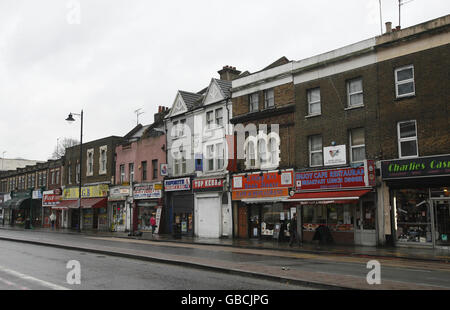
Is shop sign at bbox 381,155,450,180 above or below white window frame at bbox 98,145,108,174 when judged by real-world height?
below

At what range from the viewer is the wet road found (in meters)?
10.4

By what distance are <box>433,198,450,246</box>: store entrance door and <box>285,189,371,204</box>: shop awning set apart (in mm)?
3372

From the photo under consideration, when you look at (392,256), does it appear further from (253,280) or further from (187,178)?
(187,178)

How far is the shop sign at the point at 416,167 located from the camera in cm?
2045

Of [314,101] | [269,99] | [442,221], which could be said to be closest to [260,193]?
[269,99]

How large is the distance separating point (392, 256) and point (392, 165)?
5.62m

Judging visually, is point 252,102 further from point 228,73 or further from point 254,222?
point 254,222

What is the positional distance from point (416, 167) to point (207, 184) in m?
15.6

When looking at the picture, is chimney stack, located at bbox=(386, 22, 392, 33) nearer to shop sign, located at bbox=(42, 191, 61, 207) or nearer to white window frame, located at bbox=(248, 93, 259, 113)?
white window frame, located at bbox=(248, 93, 259, 113)

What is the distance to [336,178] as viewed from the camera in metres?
24.7

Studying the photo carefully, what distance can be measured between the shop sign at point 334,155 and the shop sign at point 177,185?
12.6 m

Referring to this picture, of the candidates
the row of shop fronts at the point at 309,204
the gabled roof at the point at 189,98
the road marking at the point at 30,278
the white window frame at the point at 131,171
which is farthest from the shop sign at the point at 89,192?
the road marking at the point at 30,278

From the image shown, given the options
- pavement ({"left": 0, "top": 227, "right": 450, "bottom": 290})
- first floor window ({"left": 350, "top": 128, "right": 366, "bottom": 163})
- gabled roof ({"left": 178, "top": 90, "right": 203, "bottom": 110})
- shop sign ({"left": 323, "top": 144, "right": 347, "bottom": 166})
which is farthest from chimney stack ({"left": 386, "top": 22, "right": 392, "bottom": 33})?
gabled roof ({"left": 178, "top": 90, "right": 203, "bottom": 110})

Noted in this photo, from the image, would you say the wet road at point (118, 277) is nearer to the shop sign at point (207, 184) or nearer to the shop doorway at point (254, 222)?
the shop doorway at point (254, 222)
